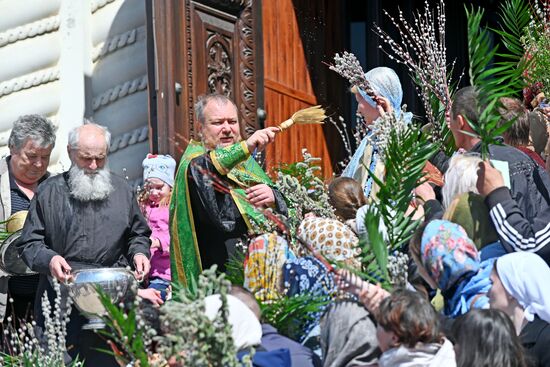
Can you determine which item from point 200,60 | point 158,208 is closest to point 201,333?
point 158,208

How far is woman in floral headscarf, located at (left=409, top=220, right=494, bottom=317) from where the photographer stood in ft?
20.6

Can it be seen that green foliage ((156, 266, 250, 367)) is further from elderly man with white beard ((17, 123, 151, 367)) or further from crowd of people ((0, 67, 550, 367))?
elderly man with white beard ((17, 123, 151, 367))

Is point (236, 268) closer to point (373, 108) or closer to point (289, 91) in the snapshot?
point (373, 108)

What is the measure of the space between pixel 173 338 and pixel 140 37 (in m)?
6.13

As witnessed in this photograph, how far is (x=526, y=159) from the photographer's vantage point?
7320 mm

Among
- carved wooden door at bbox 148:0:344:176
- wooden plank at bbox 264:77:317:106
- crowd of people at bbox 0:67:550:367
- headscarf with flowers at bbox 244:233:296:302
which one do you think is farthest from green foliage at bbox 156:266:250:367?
wooden plank at bbox 264:77:317:106

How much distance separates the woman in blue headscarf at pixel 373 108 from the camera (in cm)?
839

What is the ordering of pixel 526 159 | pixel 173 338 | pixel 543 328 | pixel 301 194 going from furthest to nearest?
pixel 301 194 < pixel 526 159 < pixel 543 328 < pixel 173 338

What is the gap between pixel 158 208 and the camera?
9.59 m

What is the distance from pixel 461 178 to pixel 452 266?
2.21 feet

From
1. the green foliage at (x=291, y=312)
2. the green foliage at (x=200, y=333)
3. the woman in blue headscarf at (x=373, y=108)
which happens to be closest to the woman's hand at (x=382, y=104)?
the woman in blue headscarf at (x=373, y=108)

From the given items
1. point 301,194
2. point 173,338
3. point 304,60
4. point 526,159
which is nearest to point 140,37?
point 304,60

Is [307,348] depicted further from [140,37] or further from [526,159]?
[140,37]

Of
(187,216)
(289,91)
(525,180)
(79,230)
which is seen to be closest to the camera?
(525,180)
